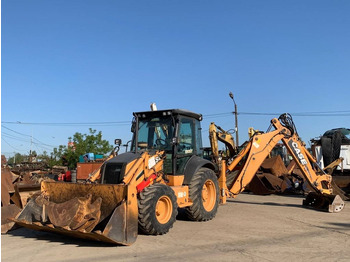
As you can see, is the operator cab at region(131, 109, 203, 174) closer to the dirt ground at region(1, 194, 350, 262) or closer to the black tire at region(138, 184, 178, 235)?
the black tire at region(138, 184, 178, 235)

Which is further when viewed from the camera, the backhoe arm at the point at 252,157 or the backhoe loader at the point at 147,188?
the backhoe arm at the point at 252,157

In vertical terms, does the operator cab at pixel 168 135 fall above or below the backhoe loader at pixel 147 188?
above

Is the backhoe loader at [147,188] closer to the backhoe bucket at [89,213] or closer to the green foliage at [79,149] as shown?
the backhoe bucket at [89,213]

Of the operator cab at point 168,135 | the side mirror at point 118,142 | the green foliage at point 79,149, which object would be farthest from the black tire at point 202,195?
the green foliage at point 79,149

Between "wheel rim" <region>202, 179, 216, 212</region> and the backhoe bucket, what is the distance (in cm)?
284

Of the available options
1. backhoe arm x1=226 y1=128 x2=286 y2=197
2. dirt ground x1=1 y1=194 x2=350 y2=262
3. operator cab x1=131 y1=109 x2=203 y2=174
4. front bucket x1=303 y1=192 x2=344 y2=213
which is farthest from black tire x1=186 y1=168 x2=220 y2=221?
front bucket x1=303 y1=192 x2=344 y2=213

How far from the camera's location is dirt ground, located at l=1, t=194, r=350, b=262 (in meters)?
5.54

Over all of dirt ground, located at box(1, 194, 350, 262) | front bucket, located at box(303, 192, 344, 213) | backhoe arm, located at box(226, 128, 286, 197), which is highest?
backhoe arm, located at box(226, 128, 286, 197)

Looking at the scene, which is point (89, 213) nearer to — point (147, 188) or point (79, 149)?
point (147, 188)

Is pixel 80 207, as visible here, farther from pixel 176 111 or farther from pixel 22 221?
pixel 176 111

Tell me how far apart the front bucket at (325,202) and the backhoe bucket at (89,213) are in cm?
655

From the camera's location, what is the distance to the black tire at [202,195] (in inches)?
317

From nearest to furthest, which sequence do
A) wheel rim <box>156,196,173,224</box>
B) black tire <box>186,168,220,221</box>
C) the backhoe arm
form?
wheel rim <box>156,196,173,224</box> → black tire <box>186,168,220,221</box> → the backhoe arm

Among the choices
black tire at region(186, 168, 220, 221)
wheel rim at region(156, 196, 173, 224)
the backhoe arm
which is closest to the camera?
wheel rim at region(156, 196, 173, 224)
